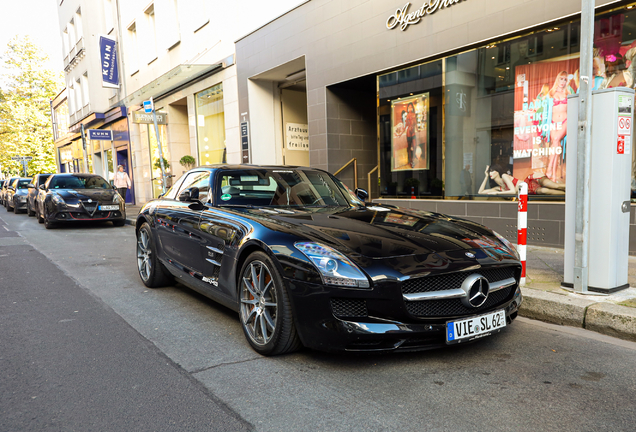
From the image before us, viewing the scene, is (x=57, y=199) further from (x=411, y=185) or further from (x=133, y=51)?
(x=133, y=51)

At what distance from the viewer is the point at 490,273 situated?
3.19 meters

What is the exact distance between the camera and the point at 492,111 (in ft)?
26.8

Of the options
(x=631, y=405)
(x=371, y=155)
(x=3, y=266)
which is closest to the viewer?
(x=631, y=405)

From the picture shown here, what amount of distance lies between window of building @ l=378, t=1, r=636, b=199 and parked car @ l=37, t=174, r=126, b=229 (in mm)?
7537

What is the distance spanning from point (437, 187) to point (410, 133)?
4.49 ft

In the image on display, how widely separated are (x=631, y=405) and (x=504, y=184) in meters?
5.83

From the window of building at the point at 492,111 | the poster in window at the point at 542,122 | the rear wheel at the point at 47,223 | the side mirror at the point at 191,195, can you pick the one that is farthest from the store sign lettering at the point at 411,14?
the rear wheel at the point at 47,223

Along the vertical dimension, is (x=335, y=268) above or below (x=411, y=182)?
below

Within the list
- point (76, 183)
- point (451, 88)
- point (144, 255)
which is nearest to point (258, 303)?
point (144, 255)

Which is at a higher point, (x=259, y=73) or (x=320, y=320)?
(x=259, y=73)

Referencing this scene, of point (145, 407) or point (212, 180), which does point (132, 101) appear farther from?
point (145, 407)

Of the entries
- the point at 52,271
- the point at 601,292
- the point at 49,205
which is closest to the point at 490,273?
the point at 601,292

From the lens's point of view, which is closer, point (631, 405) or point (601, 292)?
point (631, 405)

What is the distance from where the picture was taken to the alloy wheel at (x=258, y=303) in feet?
10.6
